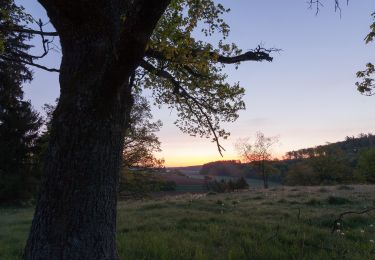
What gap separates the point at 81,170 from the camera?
4.22 m

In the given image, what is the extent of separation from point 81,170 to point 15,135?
1265 inches

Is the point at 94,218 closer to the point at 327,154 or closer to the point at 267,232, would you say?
the point at 267,232

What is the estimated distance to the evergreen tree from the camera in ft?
103

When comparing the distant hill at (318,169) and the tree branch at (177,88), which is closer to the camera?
the tree branch at (177,88)

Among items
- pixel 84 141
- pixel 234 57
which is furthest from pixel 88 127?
pixel 234 57

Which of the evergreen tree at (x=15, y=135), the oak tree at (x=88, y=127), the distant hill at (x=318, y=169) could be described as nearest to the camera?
the oak tree at (x=88, y=127)

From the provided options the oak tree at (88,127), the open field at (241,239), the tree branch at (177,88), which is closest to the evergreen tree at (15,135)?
the open field at (241,239)

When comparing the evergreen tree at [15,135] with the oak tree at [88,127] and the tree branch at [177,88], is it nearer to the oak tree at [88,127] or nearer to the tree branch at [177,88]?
the tree branch at [177,88]

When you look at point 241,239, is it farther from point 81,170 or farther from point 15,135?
point 15,135

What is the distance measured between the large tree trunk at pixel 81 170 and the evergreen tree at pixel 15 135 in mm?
29080

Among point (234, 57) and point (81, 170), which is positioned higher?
point (234, 57)

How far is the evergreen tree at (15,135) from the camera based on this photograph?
1231 inches

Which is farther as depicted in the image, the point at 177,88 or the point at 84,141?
the point at 177,88

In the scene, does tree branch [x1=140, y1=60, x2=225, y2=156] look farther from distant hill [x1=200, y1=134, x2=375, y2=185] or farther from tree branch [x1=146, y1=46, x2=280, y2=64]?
distant hill [x1=200, y1=134, x2=375, y2=185]
